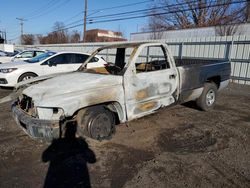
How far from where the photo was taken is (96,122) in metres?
3.79

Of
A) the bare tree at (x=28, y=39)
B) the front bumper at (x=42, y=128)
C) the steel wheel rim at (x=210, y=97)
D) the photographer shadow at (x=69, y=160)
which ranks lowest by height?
the photographer shadow at (x=69, y=160)

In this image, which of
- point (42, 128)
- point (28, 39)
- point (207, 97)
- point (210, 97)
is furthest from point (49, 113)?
point (28, 39)

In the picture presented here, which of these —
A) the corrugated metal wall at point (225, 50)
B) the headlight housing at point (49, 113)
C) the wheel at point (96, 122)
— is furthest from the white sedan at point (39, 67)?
the corrugated metal wall at point (225, 50)

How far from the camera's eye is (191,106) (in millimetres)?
6668

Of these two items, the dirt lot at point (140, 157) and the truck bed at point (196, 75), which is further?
the truck bed at point (196, 75)

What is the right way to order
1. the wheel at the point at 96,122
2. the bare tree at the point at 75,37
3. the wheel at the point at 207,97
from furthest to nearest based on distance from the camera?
the bare tree at the point at 75,37 < the wheel at the point at 207,97 < the wheel at the point at 96,122

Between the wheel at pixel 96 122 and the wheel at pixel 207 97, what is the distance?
117 inches

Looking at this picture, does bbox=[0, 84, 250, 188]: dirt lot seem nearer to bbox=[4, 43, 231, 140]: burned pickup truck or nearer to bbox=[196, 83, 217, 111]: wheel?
bbox=[4, 43, 231, 140]: burned pickup truck

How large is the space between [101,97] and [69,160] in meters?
1.15

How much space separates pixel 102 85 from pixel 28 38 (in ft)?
216

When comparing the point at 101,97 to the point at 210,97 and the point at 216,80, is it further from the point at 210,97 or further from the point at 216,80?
the point at 216,80

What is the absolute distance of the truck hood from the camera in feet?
11.4

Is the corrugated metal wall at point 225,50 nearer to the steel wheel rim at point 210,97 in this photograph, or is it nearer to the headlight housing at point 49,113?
the steel wheel rim at point 210,97

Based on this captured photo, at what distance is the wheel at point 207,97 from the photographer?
5.90 meters
